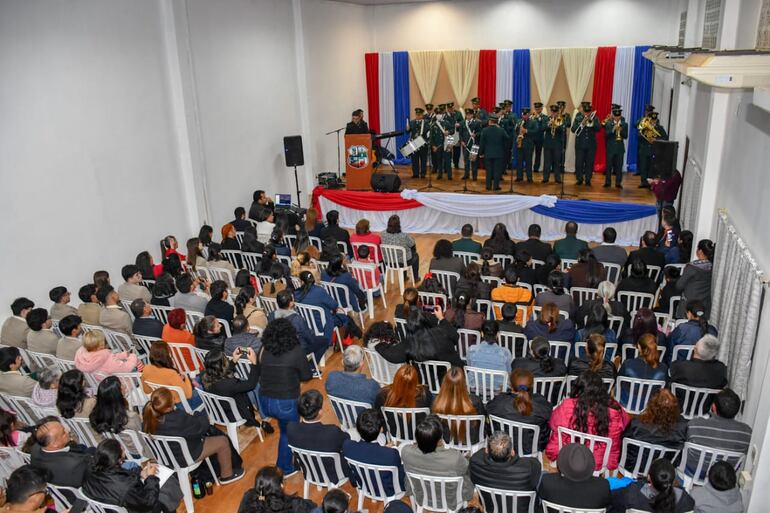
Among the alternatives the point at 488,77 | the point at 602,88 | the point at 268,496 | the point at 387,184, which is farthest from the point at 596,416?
the point at 488,77

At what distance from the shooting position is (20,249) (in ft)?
22.6

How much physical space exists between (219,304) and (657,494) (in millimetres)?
4240

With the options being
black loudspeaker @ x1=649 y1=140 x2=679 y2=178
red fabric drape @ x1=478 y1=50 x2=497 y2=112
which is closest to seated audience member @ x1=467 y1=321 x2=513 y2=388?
black loudspeaker @ x1=649 y1=140 x2=679 y2=178

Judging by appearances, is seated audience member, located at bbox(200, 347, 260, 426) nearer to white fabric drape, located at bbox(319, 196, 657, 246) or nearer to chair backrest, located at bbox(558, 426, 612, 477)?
chair backrest, located at bbox(558, 426, 612, 477)

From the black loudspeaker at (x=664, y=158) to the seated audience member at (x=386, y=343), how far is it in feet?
21.4

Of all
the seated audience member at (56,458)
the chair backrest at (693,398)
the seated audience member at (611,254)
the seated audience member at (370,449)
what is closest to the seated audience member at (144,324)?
the seated audience member at (56,458)

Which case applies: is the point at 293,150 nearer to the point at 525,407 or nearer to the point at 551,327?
the point at 551,327

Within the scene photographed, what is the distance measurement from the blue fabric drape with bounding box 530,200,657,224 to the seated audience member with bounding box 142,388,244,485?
7.04m

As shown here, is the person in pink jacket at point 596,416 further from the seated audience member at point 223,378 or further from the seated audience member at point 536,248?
the seated audience member at point 536,248

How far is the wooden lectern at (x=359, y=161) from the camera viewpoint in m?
12.7

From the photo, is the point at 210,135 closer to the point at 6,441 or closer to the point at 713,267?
the point at 6,441

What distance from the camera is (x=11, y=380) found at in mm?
4965

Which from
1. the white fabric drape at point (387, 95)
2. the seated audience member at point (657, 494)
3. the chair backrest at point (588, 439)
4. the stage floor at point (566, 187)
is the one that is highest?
the white fabric drape at point (387, 95)

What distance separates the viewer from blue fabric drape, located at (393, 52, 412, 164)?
15.8 meters
